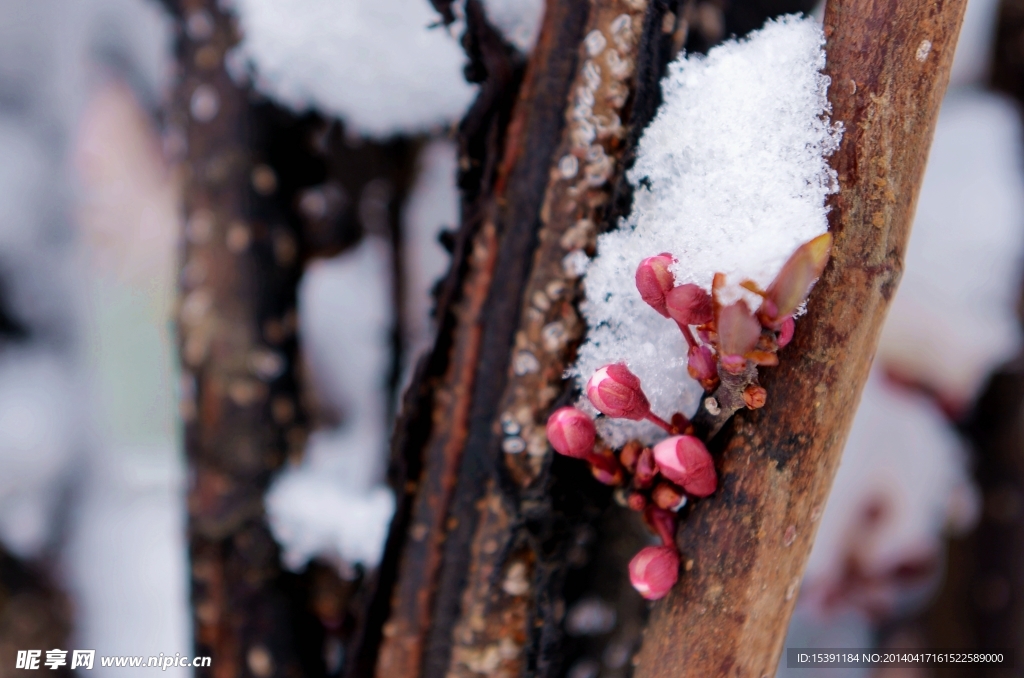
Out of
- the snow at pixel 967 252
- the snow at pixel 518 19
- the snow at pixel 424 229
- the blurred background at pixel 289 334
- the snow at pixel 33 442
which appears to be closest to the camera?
the snow at pixel 518 19

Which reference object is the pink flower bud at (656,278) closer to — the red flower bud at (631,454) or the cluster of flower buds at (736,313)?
the cluster of flower buds at (736,313)

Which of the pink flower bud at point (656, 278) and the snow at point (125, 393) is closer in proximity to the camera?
the pink flower bud at point (656, 278)

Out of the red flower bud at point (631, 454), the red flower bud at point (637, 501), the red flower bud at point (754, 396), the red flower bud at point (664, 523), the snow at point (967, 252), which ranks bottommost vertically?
the red flower bud at point (664, 523)

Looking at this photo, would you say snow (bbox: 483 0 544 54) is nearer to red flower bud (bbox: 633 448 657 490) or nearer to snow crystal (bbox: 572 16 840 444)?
snow crystal (bbox: 572 16 840 444)

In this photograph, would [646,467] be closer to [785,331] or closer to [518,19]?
[785,331]

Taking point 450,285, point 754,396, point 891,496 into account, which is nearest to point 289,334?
point 450,285

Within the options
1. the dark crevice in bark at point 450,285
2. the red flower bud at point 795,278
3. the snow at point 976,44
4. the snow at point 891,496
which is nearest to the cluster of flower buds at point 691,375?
the red flower bud at point 795,278

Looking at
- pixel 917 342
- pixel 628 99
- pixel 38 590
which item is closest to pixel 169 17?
pixel 628 99
